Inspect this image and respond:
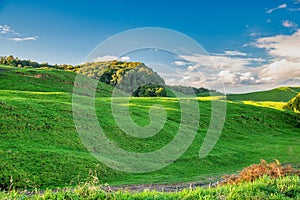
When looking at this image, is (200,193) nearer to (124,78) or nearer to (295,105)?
(124,78)

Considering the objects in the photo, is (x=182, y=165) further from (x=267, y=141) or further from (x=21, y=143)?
(x=267, y=141)

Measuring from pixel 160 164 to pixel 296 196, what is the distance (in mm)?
19739

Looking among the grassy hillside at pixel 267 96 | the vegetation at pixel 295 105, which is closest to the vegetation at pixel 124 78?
the vegetation at pixel 295 105

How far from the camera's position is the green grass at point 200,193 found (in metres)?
8.28

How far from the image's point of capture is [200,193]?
9.65m

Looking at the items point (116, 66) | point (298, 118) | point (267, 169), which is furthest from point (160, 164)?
point (116, 66)

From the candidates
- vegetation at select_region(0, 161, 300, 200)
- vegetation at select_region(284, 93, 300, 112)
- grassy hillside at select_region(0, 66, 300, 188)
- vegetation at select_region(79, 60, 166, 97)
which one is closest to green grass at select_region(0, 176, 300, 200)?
vegetation at select_region(0, 161, 300, 200)

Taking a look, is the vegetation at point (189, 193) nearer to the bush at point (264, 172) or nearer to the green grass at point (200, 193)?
the green grass at point (200, 193)

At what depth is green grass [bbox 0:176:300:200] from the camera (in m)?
8.28

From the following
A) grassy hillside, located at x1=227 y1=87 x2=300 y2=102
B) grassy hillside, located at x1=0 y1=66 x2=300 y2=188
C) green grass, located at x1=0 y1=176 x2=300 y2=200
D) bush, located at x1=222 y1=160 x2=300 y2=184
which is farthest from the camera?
grassy hillside, located at x1=227 y1=87 x2=300 y2=102

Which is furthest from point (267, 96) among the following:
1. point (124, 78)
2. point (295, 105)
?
point (124, 78)

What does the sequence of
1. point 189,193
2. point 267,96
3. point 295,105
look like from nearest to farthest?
point 189,193 < point 295,105 < point 267,96

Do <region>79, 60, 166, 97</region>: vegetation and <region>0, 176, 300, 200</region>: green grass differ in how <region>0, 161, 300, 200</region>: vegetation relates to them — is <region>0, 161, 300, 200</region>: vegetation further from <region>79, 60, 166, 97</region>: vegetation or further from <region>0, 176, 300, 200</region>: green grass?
<region>79, 60, 166, 97</region>: vegetation

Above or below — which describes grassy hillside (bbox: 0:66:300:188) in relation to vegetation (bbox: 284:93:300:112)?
below
